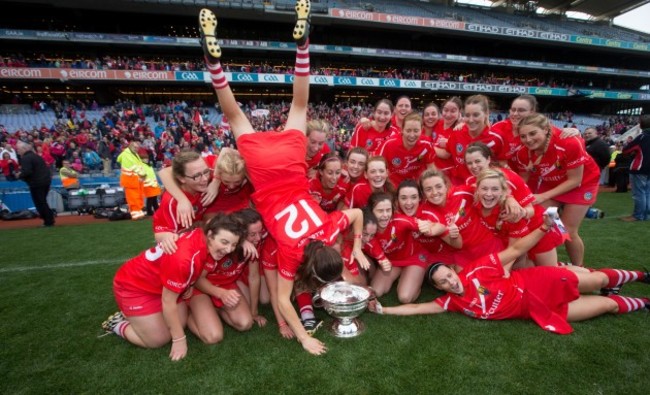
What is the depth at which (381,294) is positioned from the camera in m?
3.82

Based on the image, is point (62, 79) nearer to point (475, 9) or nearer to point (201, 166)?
point (201, 166)

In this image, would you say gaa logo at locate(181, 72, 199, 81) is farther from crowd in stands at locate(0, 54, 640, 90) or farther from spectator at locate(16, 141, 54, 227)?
spectator at locate(16, 141, 54, 227)

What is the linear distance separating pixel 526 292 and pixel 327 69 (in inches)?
1137

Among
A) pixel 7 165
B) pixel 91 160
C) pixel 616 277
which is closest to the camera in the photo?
pixel 616 277

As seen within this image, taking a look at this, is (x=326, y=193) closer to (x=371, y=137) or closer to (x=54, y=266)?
(x=371, y=137)

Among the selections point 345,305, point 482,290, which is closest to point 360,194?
point 345,305

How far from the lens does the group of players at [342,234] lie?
2811mm

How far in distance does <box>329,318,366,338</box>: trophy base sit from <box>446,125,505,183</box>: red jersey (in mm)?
2420

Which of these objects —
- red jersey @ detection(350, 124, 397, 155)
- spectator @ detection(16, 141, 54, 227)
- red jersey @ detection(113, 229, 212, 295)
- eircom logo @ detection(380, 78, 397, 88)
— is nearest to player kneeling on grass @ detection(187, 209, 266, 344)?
red jersey @ detection(113, 229, 212, 295)

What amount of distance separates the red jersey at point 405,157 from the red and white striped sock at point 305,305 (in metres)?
2.19

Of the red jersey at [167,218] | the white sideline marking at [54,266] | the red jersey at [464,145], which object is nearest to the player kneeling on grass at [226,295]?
the red jersey at [167,218]

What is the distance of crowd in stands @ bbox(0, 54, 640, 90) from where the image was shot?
23.0m

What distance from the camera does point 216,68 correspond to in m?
3.37

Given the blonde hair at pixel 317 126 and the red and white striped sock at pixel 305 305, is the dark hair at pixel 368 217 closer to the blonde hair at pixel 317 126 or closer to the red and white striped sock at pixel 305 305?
the red and white striped sock at pixel 305 305
